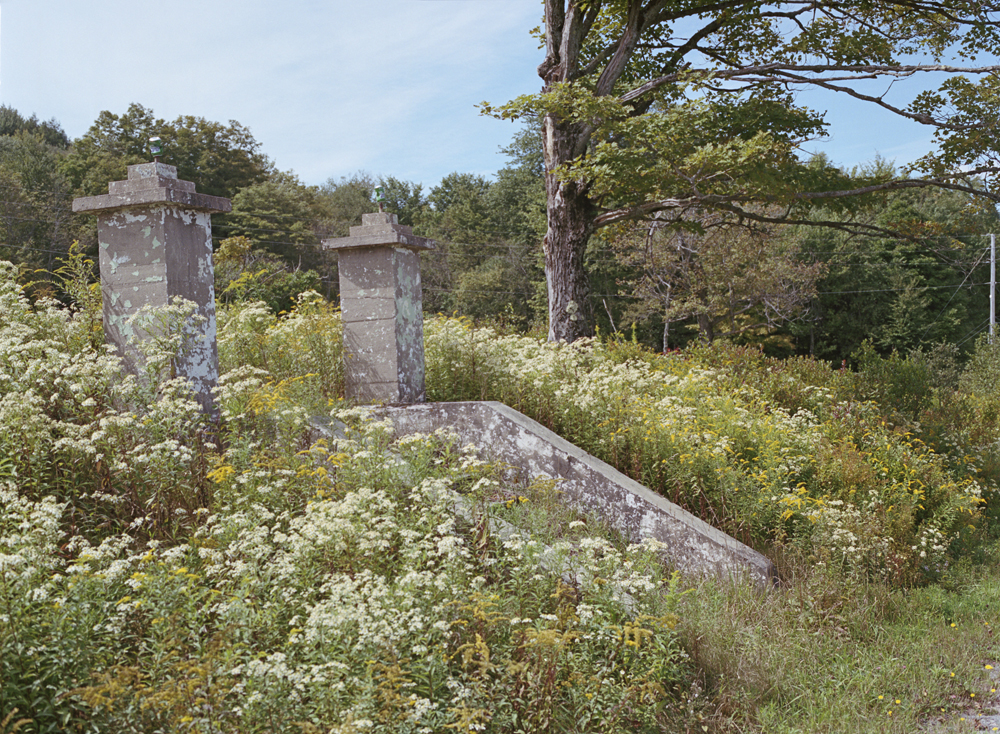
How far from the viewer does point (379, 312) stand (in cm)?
711

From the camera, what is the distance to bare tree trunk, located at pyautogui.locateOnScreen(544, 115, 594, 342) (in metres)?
11.2

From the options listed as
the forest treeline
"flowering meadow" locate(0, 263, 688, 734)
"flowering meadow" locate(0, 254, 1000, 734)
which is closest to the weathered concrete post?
"flowering meadow" locate(0, 254, 1000, 734)

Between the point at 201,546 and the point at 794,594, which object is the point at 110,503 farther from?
the point at 794,594

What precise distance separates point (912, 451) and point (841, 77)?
20.3 ft

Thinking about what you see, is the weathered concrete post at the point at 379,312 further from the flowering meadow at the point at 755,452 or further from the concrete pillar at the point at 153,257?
the concrete pillar at the point at 153,257

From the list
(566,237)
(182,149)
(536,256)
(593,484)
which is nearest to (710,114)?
(566,237)

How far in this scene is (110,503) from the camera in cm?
437

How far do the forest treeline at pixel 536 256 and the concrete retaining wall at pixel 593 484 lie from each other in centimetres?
1727

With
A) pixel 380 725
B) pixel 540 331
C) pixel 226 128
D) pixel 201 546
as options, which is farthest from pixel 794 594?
pixel 226 128

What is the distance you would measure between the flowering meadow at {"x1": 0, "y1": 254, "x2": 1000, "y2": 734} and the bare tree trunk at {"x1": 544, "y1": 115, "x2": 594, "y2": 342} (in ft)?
12.4

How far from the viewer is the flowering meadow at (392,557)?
113 inches

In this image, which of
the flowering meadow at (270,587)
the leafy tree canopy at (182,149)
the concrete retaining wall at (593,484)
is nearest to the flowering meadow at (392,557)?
the flowering meadow at (270,587)

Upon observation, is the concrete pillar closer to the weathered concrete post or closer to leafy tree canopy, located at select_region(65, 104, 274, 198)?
the weathered concrete post

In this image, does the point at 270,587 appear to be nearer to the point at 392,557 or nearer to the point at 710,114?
the point at 392,557
